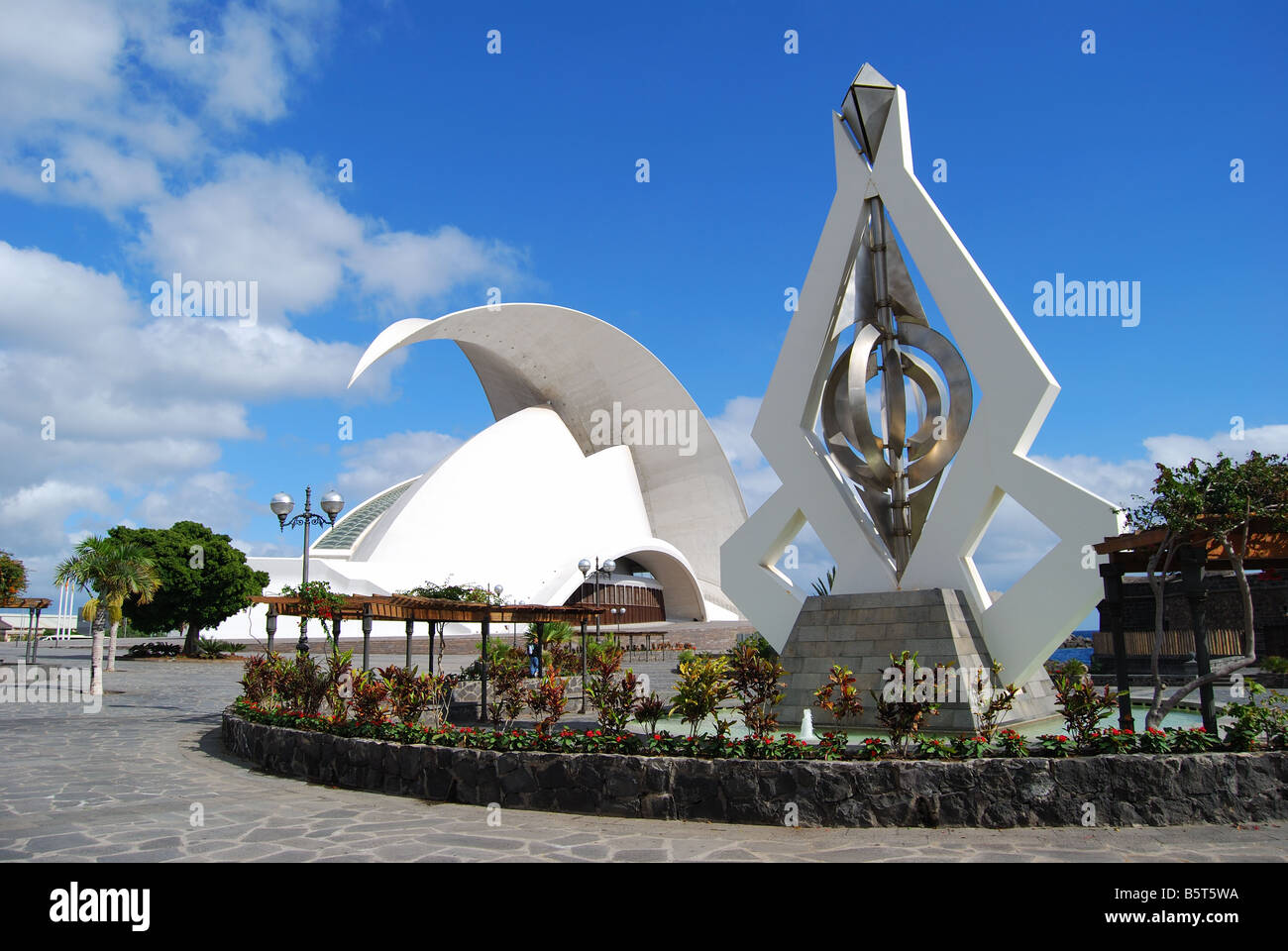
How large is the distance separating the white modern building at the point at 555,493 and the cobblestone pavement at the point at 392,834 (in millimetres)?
26815

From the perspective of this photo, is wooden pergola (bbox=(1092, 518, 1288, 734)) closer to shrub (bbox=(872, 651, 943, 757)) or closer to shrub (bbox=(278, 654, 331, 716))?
shrub (bbox=(872, 651, 943, 757))

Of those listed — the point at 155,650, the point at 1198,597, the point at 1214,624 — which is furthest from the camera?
the point at 155,650

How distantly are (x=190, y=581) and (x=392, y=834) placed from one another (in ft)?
87.7

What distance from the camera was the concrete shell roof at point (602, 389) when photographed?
40.8 m

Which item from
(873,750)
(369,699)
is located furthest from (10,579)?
(873,750)

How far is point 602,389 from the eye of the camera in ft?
144

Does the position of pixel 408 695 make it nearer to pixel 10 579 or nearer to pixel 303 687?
pixel 303 687

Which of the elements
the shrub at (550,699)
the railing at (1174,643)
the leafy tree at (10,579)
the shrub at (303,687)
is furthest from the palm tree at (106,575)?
the railing at (1174,643)

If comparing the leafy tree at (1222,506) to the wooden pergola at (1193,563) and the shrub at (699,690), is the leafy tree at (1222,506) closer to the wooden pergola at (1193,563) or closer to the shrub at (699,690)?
the wooden pergola at (1193,563)
